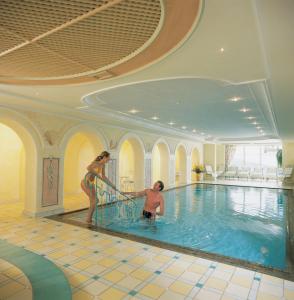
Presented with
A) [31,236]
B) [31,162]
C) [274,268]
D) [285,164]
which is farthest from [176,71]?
[285,164]

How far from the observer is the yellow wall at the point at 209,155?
1956 cm

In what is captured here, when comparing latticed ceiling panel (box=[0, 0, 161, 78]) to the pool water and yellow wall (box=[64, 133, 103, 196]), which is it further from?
yellow wall (box=[64, 133, 103, 196])

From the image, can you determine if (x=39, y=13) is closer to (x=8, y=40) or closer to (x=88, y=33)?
(x=88, y=33)

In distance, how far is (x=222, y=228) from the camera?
617cm

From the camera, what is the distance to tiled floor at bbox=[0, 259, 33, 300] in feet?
9.14

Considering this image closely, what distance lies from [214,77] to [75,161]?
8.92 metres

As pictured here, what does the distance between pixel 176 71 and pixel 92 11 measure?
84.4 inches

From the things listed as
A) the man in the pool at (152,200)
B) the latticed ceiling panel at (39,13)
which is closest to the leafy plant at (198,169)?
the man in the pool at (152,200)

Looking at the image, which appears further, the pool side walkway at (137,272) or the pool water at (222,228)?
the pool water at (222,228)

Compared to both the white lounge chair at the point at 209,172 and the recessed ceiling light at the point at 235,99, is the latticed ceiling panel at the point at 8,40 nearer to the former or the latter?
the recessed ceiling light at the point at 235,99

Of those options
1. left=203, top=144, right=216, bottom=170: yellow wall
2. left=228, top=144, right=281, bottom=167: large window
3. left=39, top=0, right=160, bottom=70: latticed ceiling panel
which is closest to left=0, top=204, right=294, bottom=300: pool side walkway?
left=39, top=0, right=160, bottom=70: latticed ceiling panel

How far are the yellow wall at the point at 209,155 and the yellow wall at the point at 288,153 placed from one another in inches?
207

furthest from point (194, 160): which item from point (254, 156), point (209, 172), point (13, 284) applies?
point (13, 284)

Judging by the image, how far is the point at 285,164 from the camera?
17531 millimetres
